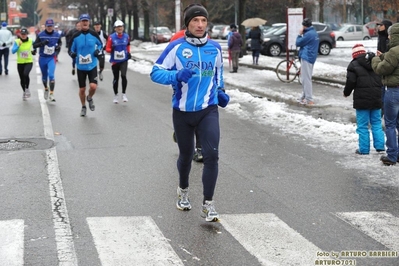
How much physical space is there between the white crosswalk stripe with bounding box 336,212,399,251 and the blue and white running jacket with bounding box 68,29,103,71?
8.16m

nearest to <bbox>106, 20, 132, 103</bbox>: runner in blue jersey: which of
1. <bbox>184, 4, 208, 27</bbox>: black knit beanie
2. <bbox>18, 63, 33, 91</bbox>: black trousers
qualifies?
<bbox>18, 63, 33, 91</bbox>: black trousers

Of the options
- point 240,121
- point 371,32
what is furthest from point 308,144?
point 371,32

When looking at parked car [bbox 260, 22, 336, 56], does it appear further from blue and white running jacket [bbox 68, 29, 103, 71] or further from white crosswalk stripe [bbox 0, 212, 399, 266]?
white crosswalk stripe [bbox 0, 212, 399, 266]

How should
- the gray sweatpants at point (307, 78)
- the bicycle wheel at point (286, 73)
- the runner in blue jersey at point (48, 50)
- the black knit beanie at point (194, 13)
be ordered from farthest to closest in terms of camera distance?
Answer: the bicycle wheel at point (286, 73) < the runner in blue jersey at point (48, 50) < the gray sweatpants at point (307, 78) < the black knit beanie at point (194, 13)

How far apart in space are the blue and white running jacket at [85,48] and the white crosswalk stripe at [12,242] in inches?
306

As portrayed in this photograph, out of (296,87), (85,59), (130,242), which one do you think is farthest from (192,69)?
(296,87)

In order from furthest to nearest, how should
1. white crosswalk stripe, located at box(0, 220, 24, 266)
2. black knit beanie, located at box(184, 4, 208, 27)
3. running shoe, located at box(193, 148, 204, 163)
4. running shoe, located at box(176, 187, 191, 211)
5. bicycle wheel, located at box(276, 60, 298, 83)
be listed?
1. bicycle wheel, located at box(276, 60, 298, 83)
2. running shoe, located at box(193, 148, 204, 163)
3. running shoe, located at box(176, 187, 191, 211)
4. black knit beanie, located at box(184, 4, 208, 27)
5. white crosswalk stripe, located at box(0, 220, 24, 266)

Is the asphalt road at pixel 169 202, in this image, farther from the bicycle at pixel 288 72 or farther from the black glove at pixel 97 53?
the bicycle at pixel 288 72

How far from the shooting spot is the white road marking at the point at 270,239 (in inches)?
216

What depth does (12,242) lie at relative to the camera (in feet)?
19.1

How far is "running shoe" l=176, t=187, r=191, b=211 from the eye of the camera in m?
6.96

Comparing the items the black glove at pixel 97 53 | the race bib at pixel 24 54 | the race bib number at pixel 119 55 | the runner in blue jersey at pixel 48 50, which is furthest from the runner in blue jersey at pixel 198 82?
the race bib at pixel 24 54

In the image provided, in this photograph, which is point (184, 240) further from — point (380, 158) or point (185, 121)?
point (380, 158)

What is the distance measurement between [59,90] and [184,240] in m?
14.4
